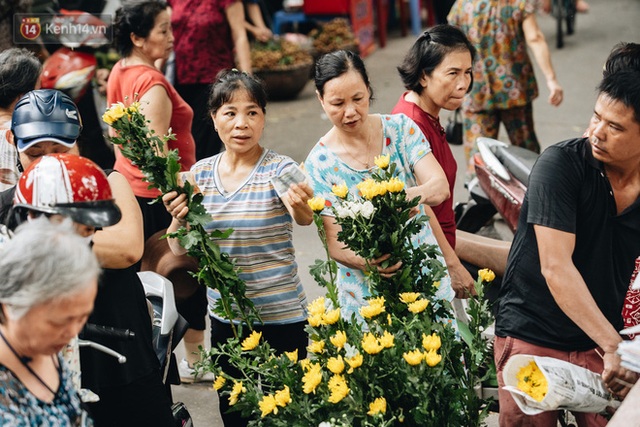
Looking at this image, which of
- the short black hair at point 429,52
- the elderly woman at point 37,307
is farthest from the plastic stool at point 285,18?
the elderly woman at point 37,307

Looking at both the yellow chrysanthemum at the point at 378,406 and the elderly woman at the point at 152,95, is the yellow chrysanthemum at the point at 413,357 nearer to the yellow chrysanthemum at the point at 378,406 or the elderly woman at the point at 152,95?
the yellow chrysanthemum at the point at 378,406

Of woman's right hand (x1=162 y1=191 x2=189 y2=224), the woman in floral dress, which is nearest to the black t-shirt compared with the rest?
woman's right hand (x1=162 y1=191 x2=189 y2=224)

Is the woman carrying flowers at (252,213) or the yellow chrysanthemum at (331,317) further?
the woman carrying flowers at (252,213)

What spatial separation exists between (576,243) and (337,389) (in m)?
0.98

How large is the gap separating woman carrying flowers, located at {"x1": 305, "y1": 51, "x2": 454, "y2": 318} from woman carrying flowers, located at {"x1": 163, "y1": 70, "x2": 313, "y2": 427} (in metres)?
0.16

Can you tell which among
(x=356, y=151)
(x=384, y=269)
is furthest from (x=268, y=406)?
(x=356, y=151)

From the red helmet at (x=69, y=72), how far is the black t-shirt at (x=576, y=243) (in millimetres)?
4123

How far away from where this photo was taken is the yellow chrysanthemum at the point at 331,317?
2.27 meters

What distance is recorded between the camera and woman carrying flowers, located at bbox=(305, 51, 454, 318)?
3.21 metres

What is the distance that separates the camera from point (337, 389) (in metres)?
2.11

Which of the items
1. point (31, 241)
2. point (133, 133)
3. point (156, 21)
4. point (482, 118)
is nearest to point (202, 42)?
point (156, 21)

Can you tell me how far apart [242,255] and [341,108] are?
0.66 metres

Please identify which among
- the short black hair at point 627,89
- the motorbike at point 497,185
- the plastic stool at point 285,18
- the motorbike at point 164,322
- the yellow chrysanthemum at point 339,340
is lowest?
the plastic stool at point 285,18

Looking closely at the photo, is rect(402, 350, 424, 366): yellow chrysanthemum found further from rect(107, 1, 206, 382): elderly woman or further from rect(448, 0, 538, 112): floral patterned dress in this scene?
rect(448, 0, 538, 112): floral patterned dress
